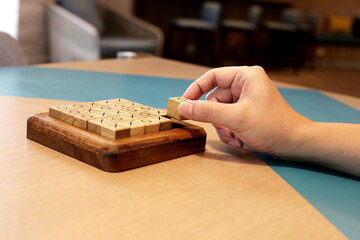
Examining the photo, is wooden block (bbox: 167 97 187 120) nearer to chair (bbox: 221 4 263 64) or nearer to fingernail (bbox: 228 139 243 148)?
fingernail (bbox: 228 139 243 148)

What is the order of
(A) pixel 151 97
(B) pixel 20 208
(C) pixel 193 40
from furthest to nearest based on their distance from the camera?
1. (C) pixel 193 40
2. (A) pixel 151 97
3. (B) pixel 20 208

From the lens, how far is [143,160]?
520 mm

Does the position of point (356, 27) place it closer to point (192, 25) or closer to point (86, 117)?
point (192, 25)

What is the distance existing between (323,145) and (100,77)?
73 centimetres

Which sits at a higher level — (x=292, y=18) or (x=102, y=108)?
(x=292, y=18)

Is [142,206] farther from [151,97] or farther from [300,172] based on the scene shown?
[151,97]

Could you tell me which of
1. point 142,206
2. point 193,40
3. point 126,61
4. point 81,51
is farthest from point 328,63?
point 142,206

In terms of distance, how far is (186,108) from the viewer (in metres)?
0.57

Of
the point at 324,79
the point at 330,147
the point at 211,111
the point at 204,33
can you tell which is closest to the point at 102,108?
the point at 211,111

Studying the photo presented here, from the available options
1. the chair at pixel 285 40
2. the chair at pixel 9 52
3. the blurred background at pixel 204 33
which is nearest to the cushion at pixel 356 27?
the blurred background at pixel 204 33

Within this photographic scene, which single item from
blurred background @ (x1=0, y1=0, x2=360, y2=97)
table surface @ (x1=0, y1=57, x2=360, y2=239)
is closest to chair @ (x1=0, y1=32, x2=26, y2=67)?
blurred background @ (x1=0, y1=0, x2=360, y2=97)

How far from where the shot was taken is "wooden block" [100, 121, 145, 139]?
0.50m

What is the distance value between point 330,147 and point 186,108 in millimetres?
225

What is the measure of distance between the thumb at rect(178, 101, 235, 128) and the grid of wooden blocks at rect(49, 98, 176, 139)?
4 centimetres
